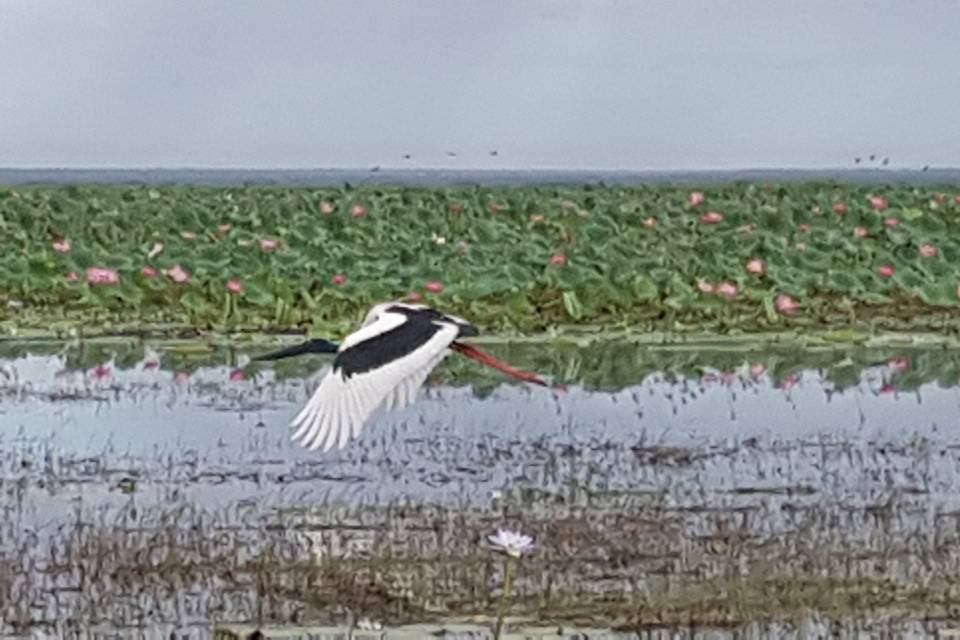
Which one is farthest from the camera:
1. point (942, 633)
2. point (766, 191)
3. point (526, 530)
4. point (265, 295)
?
point (766, 191)

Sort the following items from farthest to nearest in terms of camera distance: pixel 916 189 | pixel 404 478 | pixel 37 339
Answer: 1. pixel 916 189
2. pixel 37 339
3. pixel 404 478

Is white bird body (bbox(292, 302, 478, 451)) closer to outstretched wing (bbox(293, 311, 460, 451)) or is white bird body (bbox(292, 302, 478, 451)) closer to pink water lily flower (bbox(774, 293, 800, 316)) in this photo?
outstretched wing (bbox(293, 311, 460, 451))

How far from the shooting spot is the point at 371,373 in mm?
6832

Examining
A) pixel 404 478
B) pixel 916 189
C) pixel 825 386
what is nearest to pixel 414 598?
pixel 404 478

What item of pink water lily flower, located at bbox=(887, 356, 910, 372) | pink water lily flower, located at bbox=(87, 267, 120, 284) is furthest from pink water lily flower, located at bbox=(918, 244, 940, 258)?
pink water lily flower, located at bbox=(87, 267, 120, 284)

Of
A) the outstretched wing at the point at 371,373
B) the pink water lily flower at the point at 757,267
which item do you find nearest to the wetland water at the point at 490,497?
the outstretched wing at the point at 371,373

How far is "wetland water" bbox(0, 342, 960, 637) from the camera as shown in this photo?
21.2ft

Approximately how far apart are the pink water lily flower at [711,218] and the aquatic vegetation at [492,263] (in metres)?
0.03

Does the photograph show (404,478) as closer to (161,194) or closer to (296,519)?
(296,519)

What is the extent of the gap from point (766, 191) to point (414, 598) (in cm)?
1603

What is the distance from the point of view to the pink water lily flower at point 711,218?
17.8m

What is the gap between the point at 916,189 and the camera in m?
23.6

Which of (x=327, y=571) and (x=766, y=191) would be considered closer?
(x=327, y=571)

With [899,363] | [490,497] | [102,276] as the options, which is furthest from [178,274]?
[490,497]
